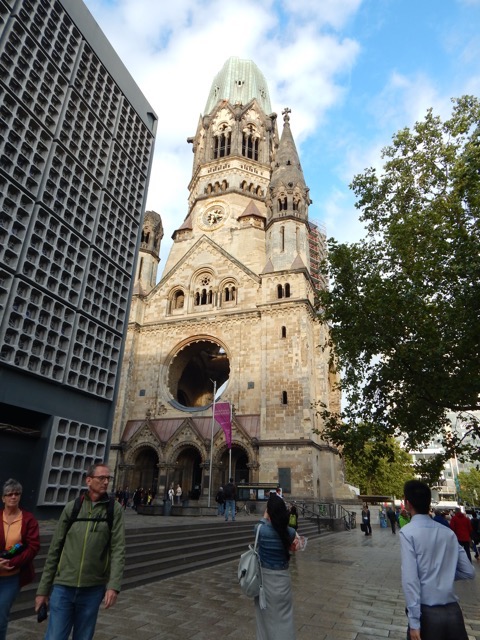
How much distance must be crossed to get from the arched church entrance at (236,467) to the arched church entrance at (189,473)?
212 centimetres

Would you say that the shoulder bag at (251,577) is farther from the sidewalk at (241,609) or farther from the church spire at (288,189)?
the church spire at (288,189)

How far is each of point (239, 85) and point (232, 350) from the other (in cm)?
3711

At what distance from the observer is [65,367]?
45.2 ft

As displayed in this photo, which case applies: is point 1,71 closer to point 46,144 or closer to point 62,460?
point 46,144

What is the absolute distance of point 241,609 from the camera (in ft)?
22.1

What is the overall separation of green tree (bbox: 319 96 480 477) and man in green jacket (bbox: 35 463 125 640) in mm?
11092

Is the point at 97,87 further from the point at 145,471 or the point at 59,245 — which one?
the point at 145,471

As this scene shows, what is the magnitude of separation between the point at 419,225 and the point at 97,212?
40.2ft

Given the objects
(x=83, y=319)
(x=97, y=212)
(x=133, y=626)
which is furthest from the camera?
(x=97, y=212)

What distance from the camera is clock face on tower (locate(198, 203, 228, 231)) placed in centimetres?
4141

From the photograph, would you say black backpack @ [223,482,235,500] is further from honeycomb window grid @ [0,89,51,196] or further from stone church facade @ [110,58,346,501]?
honeycomb window grid @ [0,89,51,196]

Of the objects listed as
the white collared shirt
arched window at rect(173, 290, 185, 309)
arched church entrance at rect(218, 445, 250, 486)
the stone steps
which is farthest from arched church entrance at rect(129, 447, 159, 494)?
the white collared shirt

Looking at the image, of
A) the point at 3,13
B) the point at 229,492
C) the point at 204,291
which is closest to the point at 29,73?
the point at 3,13

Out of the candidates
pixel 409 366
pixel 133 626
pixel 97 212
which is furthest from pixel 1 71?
Answer: pixel 409 366
